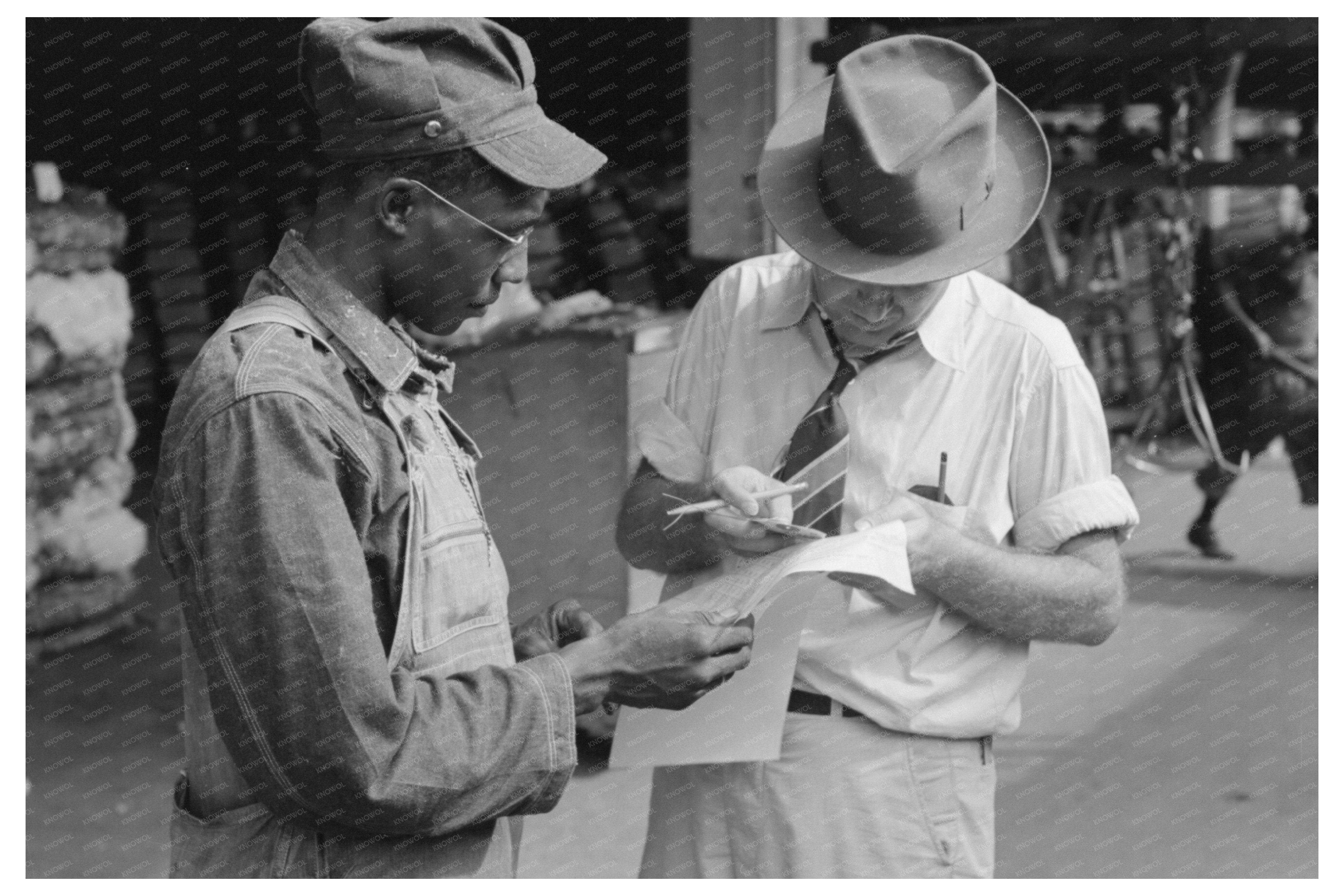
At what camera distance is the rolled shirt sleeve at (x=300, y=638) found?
1657 mm

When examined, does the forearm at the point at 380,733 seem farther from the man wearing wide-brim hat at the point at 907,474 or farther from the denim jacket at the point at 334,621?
the man wearing wide-brim hat at the point at 907,474

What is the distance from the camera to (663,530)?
257 cm

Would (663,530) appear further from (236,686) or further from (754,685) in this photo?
(236,686)

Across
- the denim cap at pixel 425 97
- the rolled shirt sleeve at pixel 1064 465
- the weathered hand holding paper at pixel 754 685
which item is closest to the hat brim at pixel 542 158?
the denim cap at pixel 425 97

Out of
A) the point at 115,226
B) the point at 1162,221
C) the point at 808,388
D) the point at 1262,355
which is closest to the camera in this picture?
the point at 808,388

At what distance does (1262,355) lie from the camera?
8047 mm

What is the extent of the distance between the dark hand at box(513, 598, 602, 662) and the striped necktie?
1.35 ft

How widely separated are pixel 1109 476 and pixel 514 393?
3525 millimetres

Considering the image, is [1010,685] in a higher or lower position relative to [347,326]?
lower

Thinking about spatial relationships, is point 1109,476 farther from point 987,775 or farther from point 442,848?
point 442,848

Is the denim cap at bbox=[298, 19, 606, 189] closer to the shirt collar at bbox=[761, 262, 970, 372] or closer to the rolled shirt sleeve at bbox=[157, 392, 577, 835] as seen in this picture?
the rolled shirt sleeve at bbox=[157, 392, 577, 835]

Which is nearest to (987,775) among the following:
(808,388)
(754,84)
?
(808,388)

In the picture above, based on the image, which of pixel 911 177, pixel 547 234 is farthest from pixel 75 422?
pixel 911 177

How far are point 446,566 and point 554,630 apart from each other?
0.50 metres
